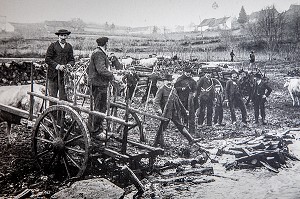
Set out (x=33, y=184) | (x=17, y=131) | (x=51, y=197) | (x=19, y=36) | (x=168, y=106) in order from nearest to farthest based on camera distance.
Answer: (x=51, y=197) → (x=33, y=184) → (x=19, y=36) → (x=168, y=106) → (x=17, y=131)

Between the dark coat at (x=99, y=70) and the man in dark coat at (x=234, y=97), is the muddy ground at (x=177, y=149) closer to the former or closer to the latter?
the man in dark coat at (x=234, y=97)

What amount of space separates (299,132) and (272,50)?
135cm

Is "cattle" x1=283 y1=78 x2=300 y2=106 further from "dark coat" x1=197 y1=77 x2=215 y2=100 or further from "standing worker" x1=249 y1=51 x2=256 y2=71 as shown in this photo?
"dark coat" x1=197 y1=77 x2=215 y2=100

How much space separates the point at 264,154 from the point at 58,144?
8.94 feet

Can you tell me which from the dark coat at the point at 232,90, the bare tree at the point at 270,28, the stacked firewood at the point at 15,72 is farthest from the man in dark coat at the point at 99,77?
the dark coat at the point at 232,90

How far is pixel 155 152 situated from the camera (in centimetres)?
399

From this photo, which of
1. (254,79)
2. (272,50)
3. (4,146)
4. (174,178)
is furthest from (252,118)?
(4,146)

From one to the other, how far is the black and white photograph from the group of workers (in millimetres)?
Result: 19

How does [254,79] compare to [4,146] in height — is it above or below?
above

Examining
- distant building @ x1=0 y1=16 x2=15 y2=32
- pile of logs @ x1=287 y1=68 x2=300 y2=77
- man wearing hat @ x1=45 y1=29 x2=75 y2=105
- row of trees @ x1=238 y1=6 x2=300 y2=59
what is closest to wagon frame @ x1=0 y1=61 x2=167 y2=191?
man wearing hat @ x1=45 y1=29 x2=75 y2=105

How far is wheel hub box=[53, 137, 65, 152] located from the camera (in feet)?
12.6

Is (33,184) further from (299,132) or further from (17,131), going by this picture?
(299,132)

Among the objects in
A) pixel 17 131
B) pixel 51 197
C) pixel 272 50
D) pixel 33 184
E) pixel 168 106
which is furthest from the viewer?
pixel 17 131

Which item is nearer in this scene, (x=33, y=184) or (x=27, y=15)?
(x=33, y=184)
